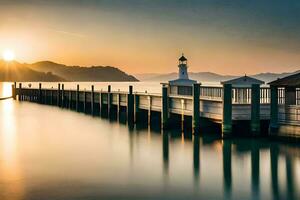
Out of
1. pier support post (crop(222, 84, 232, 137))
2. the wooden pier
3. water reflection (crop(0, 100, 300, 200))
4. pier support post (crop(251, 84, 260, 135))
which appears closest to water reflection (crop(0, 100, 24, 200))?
water reflection (crop(0, 100, 300, 200))

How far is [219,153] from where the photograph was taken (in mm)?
30844

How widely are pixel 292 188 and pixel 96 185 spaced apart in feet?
31.8

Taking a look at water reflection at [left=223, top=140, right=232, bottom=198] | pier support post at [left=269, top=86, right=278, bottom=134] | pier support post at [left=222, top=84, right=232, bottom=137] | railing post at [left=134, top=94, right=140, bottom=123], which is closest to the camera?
water reflection at [left=223, top=140, right=232, bottom=198]

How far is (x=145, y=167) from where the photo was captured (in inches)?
1075

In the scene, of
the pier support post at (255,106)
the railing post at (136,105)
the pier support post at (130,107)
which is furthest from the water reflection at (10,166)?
the pier support post at (255,106)

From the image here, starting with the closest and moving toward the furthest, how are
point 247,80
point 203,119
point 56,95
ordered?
1. point 247,80
2. point 203,119
3. point 56,95

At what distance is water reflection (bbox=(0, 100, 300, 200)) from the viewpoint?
21.1m

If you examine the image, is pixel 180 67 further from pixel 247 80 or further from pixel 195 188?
pixel 195 188

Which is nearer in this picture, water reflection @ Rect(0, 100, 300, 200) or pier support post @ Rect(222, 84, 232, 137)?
water reflection @ Rect(0, 100, 300, 200)

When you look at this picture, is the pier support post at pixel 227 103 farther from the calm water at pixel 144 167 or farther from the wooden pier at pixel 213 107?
the calm water at pixel 144 167

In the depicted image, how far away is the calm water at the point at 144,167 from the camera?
2103 centimetres

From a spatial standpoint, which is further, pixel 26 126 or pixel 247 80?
pixel 26 126

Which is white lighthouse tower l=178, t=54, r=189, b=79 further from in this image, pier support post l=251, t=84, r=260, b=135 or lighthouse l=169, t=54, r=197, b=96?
pier support post l=251, t=84, r=260, b=135

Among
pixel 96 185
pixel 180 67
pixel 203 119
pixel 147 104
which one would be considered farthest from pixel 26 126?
pixel 96 185
